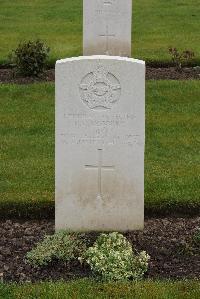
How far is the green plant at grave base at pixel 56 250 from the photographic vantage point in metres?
5.89

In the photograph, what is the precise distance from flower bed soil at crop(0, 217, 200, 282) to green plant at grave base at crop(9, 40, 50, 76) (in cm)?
582

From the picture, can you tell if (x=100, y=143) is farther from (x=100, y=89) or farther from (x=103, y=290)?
(x=103, y=290)

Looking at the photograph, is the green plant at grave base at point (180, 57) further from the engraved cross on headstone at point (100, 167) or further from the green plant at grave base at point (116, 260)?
the green plant at grave base at point (116, 260)

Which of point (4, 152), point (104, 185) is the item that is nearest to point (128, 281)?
point (104, 185)

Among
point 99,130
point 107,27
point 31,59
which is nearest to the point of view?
point 99,130

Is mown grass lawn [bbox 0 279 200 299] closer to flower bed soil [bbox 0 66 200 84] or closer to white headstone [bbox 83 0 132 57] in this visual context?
flower bed soil [bbox 0 66 200 84]

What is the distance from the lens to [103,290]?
5.29 metres

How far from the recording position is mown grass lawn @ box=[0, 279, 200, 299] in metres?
5.19

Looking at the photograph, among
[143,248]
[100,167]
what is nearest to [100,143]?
[100,167]

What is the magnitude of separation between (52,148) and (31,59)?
3.84m

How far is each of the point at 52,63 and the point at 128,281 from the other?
851 cm

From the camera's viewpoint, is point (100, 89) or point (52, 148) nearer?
point (100, 89)

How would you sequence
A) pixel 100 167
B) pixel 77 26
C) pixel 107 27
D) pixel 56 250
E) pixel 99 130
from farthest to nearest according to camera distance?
pixel 77 26
pixel 107 27
pixel 100 167
pixel 99 130
pixel 56 250

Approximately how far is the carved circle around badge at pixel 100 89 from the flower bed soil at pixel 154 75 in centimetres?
620
